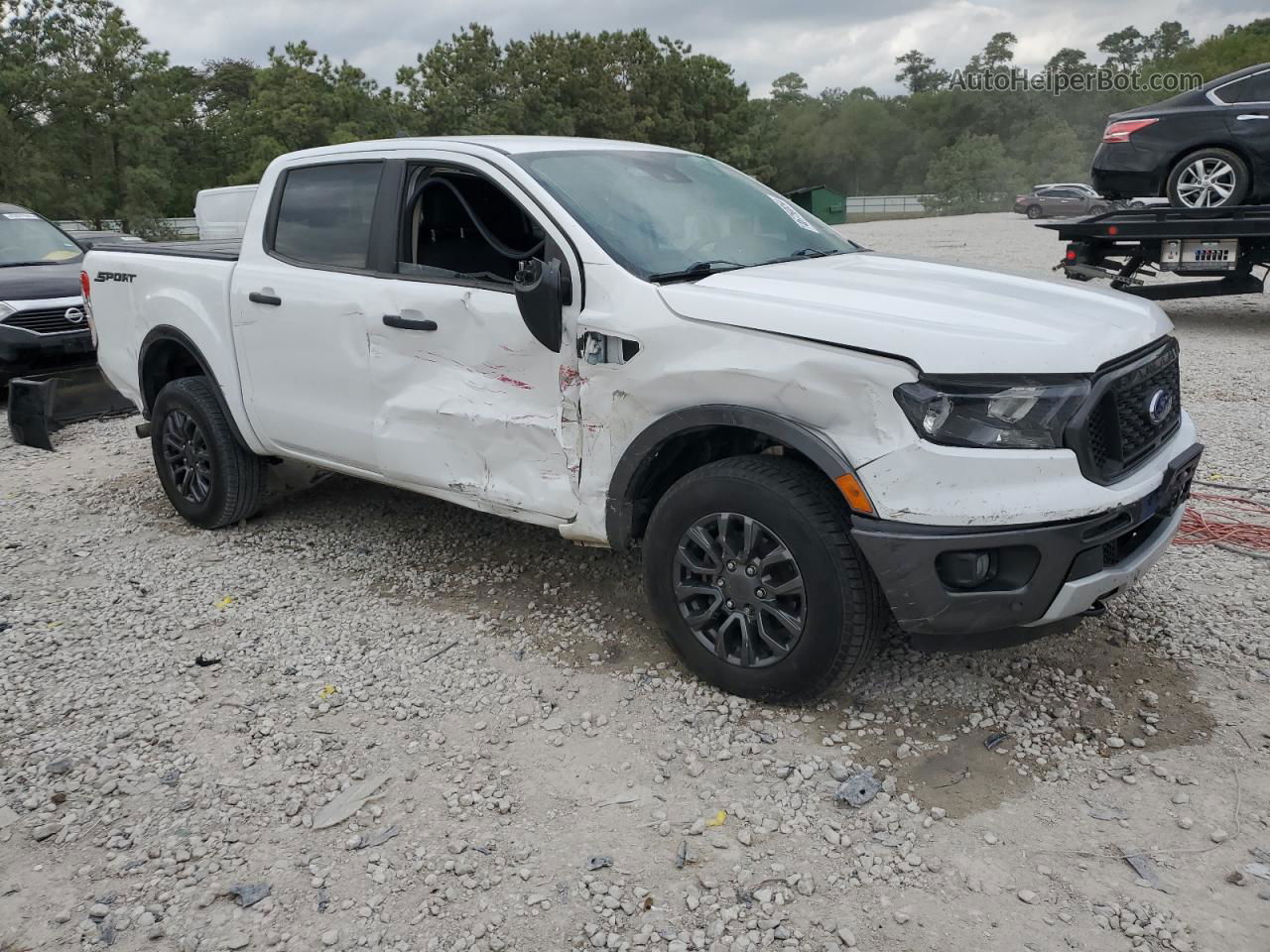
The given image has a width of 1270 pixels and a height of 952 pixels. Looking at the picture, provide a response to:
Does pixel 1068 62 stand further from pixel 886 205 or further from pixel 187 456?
pixel 187 456

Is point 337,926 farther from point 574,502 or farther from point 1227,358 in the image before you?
point 1227,358

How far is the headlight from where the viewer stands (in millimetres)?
2900

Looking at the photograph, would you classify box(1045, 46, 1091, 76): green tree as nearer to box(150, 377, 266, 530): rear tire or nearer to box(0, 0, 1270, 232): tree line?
box(0, 0, 1270, 232): tree line

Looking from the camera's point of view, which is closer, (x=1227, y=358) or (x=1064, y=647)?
(x=1064, y=647)

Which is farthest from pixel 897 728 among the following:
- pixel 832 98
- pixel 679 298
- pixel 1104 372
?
pixel 832 98

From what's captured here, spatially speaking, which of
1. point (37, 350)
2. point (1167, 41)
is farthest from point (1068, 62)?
point (37, 350)

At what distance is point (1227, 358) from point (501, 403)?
7.55 metres

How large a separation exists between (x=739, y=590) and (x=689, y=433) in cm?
55

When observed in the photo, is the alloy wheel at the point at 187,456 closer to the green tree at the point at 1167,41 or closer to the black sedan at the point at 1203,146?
the black sedan at the point at 1203,146

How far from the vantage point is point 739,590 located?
3338 millimetres

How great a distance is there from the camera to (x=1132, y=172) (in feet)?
36.0

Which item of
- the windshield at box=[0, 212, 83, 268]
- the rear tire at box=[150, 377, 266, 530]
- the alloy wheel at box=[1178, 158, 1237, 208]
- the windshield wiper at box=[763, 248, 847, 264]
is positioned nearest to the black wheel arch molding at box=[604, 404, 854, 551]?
the windshield wiper at box=[763, 248, 847, 264]

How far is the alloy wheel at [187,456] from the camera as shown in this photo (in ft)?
17.5

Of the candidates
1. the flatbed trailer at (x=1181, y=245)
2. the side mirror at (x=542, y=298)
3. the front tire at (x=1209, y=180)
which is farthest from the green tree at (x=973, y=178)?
the side mirror at (x=542, y=298)
